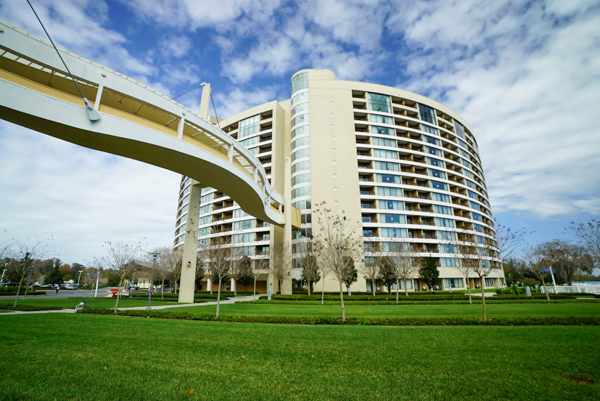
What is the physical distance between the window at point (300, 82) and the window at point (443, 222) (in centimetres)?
3749

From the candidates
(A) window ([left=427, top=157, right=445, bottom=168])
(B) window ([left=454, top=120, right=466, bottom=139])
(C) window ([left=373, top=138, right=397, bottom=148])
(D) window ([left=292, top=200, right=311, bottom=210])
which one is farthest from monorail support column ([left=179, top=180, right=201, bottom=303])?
(B) window ([left=454, top=120, right=466, bottom=139])

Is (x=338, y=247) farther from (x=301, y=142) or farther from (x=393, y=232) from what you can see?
(x=301, y=142)

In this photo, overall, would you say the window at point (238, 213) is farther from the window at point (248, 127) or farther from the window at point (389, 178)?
the window at point (389, 178)

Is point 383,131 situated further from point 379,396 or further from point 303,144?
point 379,396

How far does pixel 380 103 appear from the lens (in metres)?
60.4

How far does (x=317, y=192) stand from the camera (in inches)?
1981

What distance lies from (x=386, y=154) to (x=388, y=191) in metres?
7.79

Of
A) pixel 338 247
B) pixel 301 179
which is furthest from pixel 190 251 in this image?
pixel 301 179

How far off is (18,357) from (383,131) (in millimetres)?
59696

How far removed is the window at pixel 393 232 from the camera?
2018 inches

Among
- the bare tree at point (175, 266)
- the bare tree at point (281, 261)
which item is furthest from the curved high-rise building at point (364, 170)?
the bare tree at point (175, 266)

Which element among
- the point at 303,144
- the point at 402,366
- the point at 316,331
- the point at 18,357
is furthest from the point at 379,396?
the point at 303,144

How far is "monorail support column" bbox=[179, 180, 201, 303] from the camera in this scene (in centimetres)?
2722

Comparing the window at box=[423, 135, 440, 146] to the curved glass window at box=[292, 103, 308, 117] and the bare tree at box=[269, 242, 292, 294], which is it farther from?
the bare tree at box=[269, 242, 292, 294]
